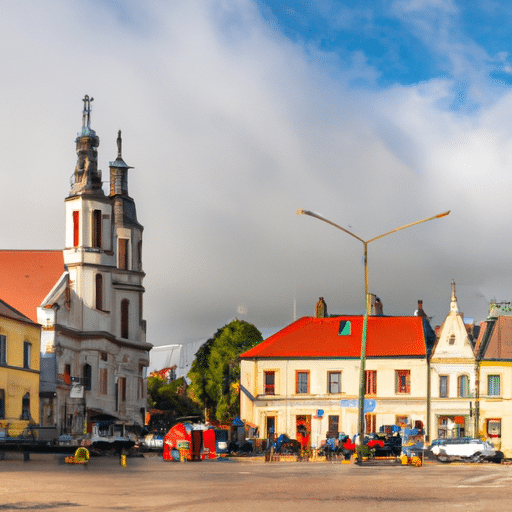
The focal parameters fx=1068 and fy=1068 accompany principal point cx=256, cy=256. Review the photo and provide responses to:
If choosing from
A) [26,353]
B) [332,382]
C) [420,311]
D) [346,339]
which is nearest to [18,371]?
[26,353]

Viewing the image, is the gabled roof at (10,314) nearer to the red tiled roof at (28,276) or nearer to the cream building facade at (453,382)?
the red tiled roof at (28,276)

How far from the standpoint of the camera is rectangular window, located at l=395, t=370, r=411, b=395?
73.6 meters

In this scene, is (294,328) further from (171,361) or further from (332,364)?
(171,361)

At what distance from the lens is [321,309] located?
83.8 meters

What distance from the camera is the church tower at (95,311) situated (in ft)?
243

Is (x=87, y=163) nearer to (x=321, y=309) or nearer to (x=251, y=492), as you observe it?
(x=321, y=309)

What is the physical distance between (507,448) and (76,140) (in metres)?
39.1

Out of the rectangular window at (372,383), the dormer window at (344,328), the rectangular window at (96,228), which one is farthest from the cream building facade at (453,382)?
the rectangular window at (96,228)

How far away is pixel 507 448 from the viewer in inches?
2771

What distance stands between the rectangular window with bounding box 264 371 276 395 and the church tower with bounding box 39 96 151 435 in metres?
11.3

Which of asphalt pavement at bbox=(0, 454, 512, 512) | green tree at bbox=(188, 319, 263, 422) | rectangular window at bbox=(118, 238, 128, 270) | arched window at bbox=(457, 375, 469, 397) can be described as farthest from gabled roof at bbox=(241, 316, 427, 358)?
asphalt pavement at bbox=(0, 454, 512, 512)

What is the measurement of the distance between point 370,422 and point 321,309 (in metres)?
13.0

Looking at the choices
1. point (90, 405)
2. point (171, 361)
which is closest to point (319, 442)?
point (90, 405)

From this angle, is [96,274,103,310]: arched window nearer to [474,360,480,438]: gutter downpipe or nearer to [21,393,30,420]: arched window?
[21,393,30,420]: arched window
